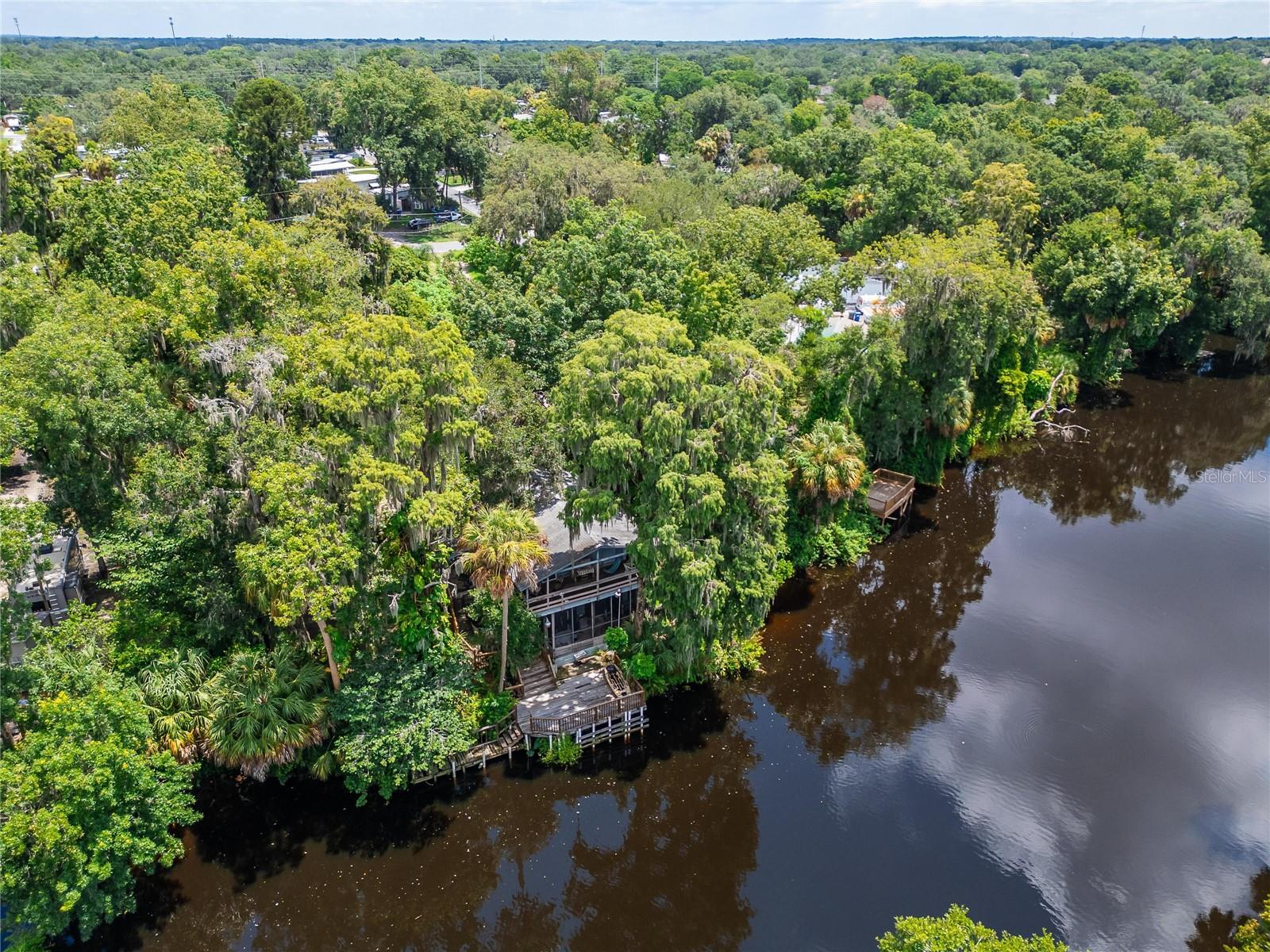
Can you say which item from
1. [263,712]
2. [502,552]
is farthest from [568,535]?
[263,712]

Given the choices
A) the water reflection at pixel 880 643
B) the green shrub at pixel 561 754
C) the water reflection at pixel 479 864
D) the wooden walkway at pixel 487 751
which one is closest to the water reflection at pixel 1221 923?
the water reflection at pixel 880 643

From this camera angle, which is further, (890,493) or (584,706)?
(890,493)

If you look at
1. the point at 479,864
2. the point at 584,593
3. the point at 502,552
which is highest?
the point at 502,552

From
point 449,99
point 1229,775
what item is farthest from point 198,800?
point 449,99

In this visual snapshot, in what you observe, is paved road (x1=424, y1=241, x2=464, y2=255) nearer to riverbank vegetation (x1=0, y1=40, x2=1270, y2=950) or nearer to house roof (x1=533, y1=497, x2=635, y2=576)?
riverbank vegetation (x1=0, y1=40, x2=1270, y2=950)

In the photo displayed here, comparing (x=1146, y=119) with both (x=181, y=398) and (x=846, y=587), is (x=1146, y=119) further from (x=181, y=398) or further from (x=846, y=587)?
(x=181, y=398)

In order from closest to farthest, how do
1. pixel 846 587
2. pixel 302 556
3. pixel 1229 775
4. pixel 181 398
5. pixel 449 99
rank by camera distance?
pixel 302 556 < pixel 1229 775 < pixel 181 398 < pixel 846 587 < pixel 449 99

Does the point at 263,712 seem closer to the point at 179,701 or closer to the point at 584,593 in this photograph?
the point at 179,701
